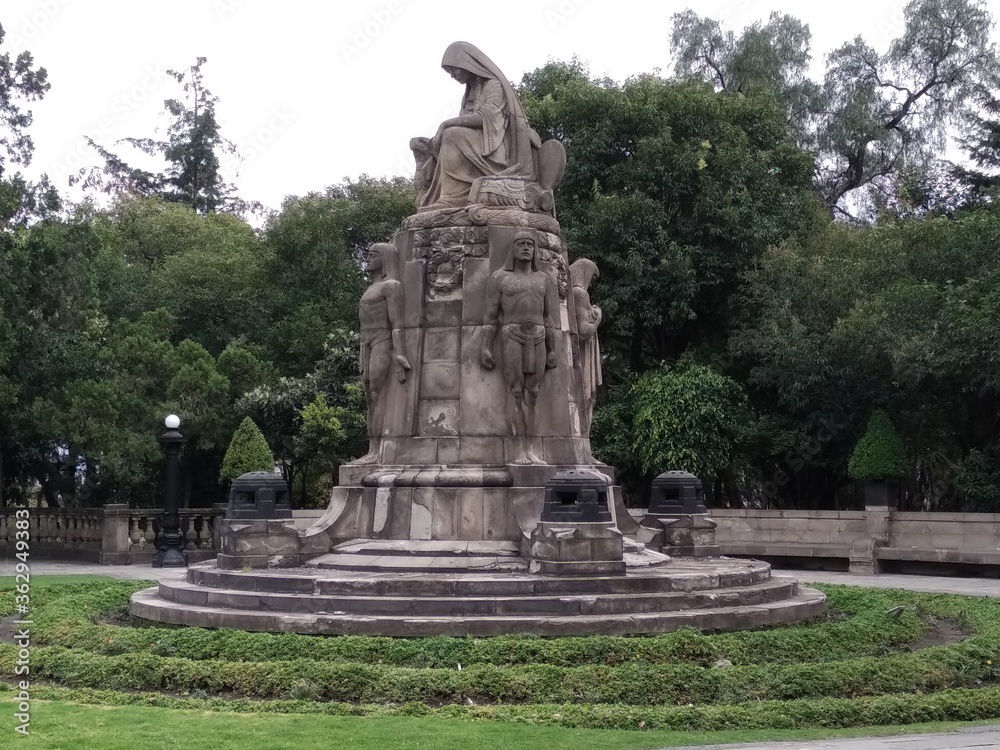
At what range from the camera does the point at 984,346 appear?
76.3ft

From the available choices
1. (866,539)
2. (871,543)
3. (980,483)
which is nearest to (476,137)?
(871,543)

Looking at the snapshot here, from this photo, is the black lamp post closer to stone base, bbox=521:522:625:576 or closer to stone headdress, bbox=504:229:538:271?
stone headdress, bbox=504:229:538:271

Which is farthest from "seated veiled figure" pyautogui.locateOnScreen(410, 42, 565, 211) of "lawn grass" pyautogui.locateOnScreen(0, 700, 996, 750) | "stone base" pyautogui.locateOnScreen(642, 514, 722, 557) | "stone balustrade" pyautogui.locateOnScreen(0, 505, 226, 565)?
"stone balustrade" pyautogui.locateOnScreen(0, 505, 226, 565)

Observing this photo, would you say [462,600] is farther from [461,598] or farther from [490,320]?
[490,320]

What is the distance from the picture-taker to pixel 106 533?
25.6 meters

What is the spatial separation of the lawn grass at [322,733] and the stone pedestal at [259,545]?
4606 mm

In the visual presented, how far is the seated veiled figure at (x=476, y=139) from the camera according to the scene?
636 inches

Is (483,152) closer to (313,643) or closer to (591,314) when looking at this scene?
(591,314)

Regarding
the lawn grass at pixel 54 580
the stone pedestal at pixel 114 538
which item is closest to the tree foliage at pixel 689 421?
the stone pedestal at pixel 114 538

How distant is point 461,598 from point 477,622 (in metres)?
0.61

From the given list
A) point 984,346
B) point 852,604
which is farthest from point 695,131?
point 852,604

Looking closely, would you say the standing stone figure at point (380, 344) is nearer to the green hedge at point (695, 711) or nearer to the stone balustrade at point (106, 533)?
the green hedge at point (695, 711)

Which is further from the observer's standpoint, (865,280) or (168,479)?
(865,280)

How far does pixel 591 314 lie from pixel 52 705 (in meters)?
9.01
